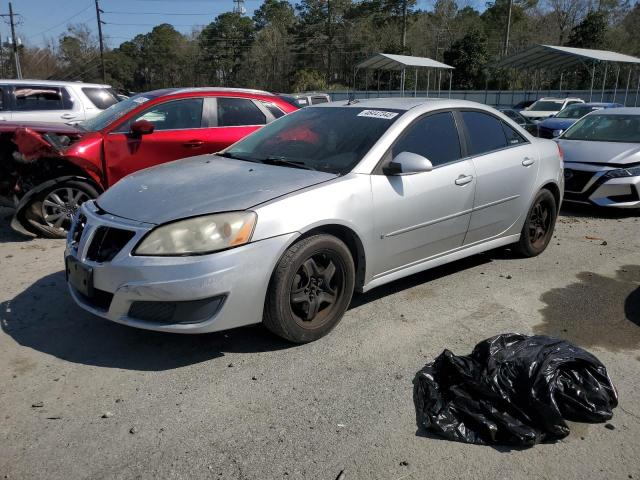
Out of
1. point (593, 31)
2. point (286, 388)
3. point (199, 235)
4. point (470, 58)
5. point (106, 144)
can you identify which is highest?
point (593, 31)

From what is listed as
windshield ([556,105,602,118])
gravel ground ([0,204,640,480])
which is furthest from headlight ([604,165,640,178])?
windshield ([556,105,602,118])

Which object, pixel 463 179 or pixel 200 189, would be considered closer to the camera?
pixel 200 189

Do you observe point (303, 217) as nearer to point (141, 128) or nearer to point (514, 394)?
point (514, 394)

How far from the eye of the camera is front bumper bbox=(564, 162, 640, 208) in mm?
7602

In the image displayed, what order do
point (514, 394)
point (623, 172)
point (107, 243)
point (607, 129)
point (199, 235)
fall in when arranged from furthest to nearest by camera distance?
point (607, 129), point (623, 172), point (107, 243), point (199, 235), point (514, 394)

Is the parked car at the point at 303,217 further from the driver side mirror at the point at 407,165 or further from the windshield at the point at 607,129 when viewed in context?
the windshield at the point at 607,129

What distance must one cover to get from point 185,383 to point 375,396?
1086 millimetres

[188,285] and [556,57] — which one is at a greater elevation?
[556,57]

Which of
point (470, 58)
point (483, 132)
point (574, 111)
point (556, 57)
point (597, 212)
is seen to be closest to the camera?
point (483, 132)

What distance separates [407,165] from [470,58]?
4041cm

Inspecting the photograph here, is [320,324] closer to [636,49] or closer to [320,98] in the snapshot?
[320,98]

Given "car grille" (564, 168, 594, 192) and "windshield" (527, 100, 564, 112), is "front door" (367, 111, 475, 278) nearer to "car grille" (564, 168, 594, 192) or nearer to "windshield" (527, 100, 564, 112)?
"car grille" (564, 168, 594, 192)

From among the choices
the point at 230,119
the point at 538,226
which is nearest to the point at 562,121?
the point at 538,226

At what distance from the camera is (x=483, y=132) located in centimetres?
502
